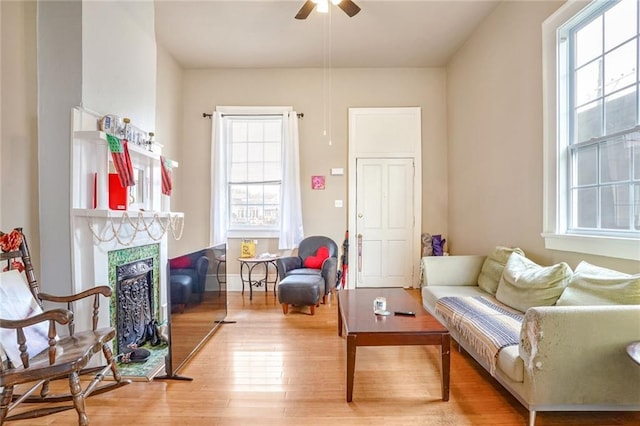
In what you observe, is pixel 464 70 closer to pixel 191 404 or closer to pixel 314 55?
pixel 314 55

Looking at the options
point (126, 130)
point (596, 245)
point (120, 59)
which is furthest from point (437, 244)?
point (120, 59)

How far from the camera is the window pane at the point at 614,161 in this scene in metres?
2.27

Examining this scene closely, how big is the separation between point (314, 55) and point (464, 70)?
2027mm

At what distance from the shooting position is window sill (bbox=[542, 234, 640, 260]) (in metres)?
2.07

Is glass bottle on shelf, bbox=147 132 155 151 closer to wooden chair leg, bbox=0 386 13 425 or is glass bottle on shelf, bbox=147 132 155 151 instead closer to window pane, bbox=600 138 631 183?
wooden chair leg, bbox=0 386 13 425

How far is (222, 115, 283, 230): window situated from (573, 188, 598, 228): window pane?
11.8 feet

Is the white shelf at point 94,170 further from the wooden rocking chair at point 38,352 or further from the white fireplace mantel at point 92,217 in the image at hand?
the wooden rocking chair at point 38,352

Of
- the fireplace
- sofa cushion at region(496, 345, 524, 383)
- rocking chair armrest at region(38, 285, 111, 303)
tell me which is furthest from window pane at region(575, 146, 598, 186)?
the fireplace

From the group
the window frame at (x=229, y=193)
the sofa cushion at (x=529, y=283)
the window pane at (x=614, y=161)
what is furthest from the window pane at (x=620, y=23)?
the window frame at (x=229, y=193)

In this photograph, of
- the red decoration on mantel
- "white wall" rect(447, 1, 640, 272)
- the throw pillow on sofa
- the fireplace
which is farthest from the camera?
the throw pillow on sofa

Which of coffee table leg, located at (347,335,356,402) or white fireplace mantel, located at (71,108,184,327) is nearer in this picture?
coffee table leg, located at (347,335,356,402)

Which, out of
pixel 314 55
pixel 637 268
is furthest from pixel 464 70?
pixel 637 268

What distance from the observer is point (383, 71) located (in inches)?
200

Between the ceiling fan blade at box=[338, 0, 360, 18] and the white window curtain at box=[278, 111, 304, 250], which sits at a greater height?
the ceiling fan blade at box=[338, 0, 360, 18]
